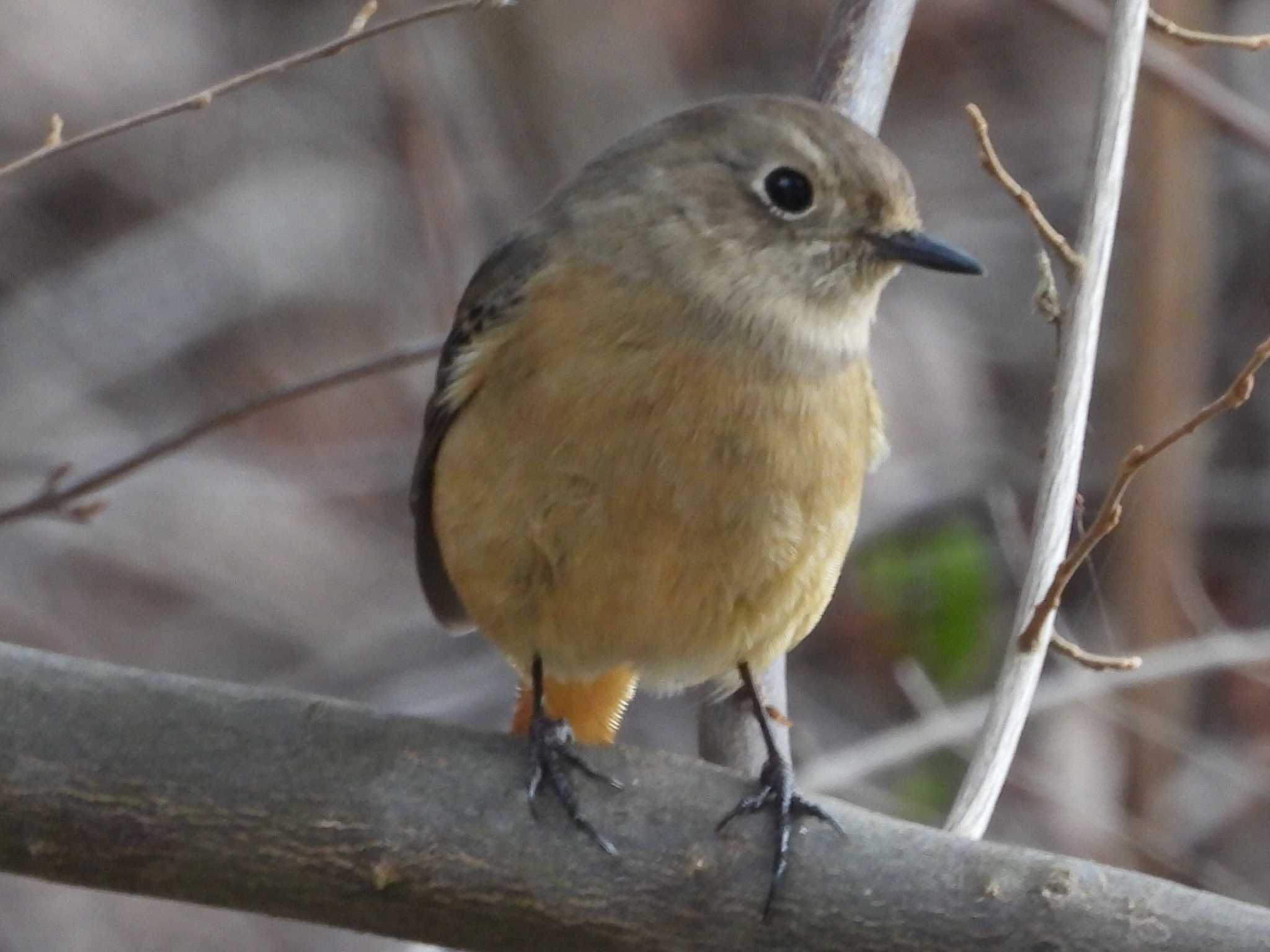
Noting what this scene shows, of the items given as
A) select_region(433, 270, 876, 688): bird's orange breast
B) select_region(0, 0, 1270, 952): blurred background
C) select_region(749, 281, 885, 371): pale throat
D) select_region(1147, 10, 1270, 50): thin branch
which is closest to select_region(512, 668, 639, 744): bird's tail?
select_region(433, 270, 876, 688): bird's orange breast

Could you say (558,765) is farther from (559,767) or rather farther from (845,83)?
(845,83)

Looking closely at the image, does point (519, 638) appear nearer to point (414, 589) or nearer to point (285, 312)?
point (414, 589)

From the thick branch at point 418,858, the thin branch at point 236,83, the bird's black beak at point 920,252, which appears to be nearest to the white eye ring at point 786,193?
the bird's black beak at point 920,252

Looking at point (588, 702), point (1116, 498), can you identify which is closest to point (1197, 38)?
point (1116, 498)

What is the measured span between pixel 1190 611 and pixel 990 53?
3.33 metres

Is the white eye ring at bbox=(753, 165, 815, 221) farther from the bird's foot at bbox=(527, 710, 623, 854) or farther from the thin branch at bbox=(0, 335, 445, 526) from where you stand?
the bird's foot at bbox=(527, 710, 623, 854)

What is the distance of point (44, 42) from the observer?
7344 mm

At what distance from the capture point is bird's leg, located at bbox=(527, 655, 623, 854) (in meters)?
2.70

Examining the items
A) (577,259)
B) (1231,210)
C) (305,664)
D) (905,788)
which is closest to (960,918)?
(577,259)

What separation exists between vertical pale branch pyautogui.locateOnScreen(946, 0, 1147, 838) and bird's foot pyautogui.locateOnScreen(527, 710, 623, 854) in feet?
1.72

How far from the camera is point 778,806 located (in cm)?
287

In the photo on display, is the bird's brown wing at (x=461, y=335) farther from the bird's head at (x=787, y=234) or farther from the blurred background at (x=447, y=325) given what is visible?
the blurred background at (x=447, y=325)

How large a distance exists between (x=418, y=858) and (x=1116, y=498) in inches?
43.0

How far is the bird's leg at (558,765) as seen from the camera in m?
2.70
